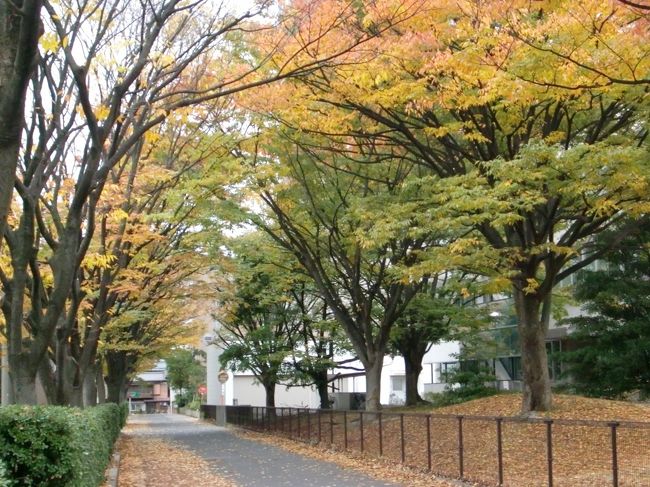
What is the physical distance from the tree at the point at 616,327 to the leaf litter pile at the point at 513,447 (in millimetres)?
3927

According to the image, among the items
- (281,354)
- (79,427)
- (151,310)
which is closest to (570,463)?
(79,427)

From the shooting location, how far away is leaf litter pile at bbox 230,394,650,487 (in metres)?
11.1

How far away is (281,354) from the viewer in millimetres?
31578

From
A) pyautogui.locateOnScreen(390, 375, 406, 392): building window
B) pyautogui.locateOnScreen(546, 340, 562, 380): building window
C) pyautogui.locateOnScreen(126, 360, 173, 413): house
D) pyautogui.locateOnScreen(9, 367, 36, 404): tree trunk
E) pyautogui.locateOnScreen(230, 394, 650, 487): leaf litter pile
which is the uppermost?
pyautogui.locateOnScreen(9, 367, 36, 404): tree trunk

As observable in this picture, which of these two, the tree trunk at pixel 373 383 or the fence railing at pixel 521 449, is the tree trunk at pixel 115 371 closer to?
the tree trunk at pixel 373 383

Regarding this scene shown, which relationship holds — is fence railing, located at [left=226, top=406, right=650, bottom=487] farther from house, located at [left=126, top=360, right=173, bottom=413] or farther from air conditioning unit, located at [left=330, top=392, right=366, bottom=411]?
house, located at [left=126, top=360, right=173, bottom=413]

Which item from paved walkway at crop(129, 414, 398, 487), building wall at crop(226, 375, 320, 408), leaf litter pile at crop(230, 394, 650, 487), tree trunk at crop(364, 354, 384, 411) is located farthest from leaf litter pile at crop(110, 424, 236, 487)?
building wall at crop(226, 375, 320, 408)

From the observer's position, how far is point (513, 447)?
13.6 metres

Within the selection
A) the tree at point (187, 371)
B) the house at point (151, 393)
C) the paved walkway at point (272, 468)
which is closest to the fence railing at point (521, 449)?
the paved walkway at point (272, 468)

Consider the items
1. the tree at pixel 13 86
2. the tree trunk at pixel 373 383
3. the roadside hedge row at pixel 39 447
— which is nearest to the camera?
the tree at pixel 13 86

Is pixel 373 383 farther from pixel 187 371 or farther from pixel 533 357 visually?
pixel 187 371

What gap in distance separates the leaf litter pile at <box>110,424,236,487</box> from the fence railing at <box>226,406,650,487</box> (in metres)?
4.02

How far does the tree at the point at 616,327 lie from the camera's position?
20.7 metres

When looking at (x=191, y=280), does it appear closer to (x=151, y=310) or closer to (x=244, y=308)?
(x=151, y=310)
